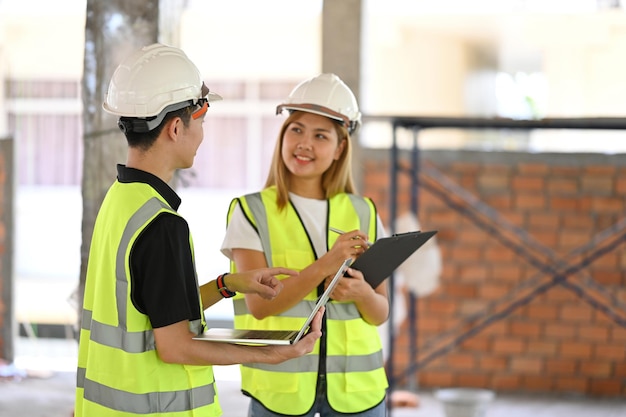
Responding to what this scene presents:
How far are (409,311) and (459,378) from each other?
51 cm

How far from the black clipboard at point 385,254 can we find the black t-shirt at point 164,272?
68cm

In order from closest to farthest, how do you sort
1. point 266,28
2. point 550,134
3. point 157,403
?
point 157,403 → point 550,134 → point 266,28

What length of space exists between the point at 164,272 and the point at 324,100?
100 cm

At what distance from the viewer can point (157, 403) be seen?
1.92 m

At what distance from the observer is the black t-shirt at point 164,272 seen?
1.84 m

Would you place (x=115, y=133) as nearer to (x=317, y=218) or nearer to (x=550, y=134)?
(x=317, y=218)

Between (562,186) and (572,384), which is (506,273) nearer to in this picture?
(562,186)

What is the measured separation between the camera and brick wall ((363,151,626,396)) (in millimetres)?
5590

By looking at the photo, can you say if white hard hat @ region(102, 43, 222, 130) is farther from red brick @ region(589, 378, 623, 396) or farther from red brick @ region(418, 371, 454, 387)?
red brick @ region(589, 378, 623, 396)

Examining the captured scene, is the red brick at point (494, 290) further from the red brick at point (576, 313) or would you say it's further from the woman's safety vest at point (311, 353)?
the woman's safety vest at point (311, 353)

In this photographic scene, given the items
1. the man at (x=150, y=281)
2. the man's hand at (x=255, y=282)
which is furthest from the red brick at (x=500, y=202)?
the man at (x=150, y=281)

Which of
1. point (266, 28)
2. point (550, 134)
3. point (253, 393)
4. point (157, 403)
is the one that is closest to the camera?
point (157, 403)

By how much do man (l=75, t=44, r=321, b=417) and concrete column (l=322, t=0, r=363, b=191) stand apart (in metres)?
3.41

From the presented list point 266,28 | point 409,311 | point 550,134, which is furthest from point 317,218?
point 266,28
